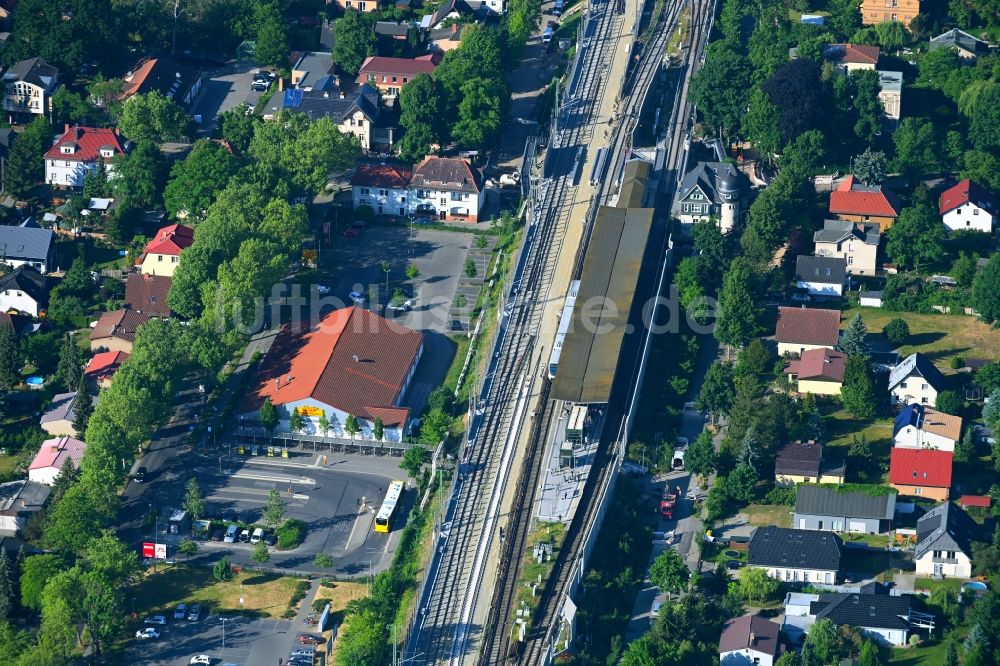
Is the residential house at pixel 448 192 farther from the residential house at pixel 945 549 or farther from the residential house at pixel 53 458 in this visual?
the residential house at pixel 945 549

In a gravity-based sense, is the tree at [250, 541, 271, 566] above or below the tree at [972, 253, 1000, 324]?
below

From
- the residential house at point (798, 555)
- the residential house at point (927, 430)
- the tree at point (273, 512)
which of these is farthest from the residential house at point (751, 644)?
the tree at point (273, 512)

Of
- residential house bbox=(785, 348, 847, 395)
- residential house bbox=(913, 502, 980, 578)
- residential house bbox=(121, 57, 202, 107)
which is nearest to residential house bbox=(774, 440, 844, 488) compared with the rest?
residential house bbox=(785, 348, 847, 395)

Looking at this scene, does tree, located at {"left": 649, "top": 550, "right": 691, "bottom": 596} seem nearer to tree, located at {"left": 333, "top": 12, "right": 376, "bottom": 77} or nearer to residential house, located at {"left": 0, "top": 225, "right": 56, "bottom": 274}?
residential house, located at {"left": 0, "top": 225, "right": 56, "bottom": 274}

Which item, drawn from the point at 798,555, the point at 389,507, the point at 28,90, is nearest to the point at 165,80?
the point at 28,90

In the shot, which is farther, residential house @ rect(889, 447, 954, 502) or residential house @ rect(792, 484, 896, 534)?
residential house @ rect(889, 447, 954, 502)

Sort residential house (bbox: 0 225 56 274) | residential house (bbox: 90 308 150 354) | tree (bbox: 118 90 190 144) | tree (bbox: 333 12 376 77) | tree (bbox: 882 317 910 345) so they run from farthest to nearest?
tree (bbox: 333 12 376 77) → tree (bbox: 118 90 190 144) → residential house (bbox: 0 225 56 274) → residential house (bbox: 90 308 150 354) → tree (bbox: 882 317 910 345)

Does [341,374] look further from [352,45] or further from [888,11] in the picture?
[888,11]
